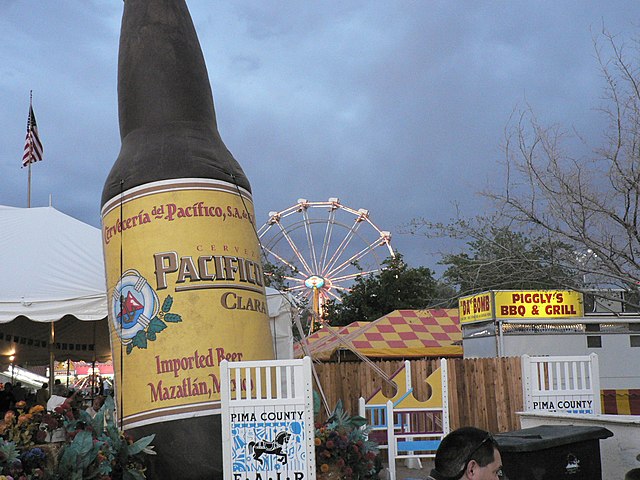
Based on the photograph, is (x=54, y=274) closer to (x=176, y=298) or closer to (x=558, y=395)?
(x=176, y=298)

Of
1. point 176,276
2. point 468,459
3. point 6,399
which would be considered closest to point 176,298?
point 176,276

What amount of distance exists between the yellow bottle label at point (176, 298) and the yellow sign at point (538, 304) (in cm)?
1098

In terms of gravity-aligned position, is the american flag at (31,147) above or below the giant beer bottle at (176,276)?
above

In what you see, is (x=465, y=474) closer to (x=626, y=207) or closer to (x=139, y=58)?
(x=139, y=58)

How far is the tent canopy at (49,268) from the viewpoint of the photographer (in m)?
8.99

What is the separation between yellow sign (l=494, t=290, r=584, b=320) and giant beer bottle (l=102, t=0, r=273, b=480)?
10797mm

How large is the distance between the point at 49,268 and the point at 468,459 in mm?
8074

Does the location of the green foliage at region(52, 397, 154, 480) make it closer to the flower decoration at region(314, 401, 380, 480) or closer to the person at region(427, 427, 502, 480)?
the flower decoration at region(314, 401, 380, 480)

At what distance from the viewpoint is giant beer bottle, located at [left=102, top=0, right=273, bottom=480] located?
6.89m

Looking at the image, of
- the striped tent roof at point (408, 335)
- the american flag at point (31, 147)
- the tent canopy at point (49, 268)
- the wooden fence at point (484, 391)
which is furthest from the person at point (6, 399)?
the striped tent roof at point (408, 335)

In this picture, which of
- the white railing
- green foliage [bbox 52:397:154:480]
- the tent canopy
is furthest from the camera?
the tent canopy

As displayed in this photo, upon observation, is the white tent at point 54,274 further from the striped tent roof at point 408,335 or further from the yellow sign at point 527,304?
the striped tent roof at point 408,335

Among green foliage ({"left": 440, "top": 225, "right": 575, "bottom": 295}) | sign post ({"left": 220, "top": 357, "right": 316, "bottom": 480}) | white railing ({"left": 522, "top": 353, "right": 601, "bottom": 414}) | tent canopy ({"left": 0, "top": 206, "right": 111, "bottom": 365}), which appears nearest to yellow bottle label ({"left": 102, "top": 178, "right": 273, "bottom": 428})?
sign post ({"left": 220, "top": 357, "right": 316, "bottom": 480})

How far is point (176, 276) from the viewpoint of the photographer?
23.0 feet
